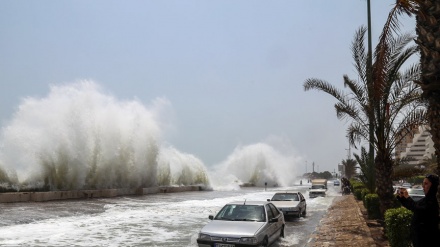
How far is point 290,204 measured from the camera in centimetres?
1866

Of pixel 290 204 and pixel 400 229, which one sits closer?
pixel 400 229

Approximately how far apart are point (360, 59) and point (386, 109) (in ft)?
7.87

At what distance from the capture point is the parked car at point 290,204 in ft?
59.3

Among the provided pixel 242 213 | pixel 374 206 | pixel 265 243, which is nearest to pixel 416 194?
pixel 374 206

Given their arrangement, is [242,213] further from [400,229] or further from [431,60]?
[431,60]

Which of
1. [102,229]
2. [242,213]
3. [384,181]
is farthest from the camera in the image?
[102,229]

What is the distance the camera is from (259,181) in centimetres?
8519

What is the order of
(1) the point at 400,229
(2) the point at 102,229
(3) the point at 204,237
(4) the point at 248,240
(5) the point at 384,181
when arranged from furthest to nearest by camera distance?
Result: (2) the point at 102,229 → (5) the point at 384,181 → (3) the point at 204,237 → (4) the point at 248,240 → (1) the point at 400,229

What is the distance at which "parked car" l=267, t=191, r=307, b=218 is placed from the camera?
59.3 ft

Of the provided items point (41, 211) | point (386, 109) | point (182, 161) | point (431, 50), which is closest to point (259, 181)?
point (182, 161)

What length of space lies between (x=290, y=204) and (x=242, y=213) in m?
8.59

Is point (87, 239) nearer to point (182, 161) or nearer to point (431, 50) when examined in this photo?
point (431, 50)

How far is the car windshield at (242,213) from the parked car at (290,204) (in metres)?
7.42

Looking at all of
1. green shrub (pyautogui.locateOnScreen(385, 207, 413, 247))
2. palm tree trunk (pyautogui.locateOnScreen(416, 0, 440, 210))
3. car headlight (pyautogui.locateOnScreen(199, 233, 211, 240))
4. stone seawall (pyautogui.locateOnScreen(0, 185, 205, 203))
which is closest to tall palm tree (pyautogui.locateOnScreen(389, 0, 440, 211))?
palm tree trunk (pyautogui.locateOnScreen(416, 0, 440, 210))
